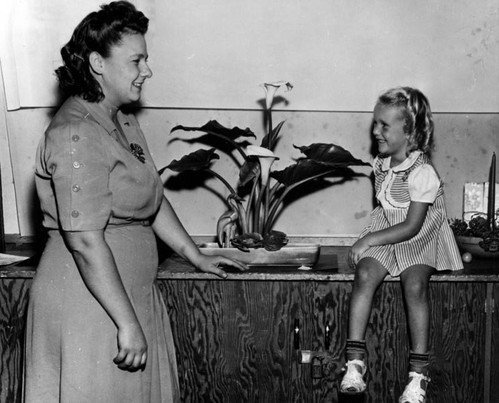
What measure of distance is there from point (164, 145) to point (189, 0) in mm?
758

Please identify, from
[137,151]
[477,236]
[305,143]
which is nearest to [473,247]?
[477,236]

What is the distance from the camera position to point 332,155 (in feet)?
10.6

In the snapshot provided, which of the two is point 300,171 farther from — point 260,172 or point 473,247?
point 473,247

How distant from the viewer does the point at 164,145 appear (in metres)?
3.80

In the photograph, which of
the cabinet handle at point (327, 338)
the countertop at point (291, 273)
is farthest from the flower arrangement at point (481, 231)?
the cabinet handle at point (327, 338)

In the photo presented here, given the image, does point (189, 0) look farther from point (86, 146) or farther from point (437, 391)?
point (437, 391)

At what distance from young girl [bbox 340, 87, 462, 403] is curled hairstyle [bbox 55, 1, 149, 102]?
4.41 feet

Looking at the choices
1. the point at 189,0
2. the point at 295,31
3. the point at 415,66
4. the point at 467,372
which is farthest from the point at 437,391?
the point at 189,0

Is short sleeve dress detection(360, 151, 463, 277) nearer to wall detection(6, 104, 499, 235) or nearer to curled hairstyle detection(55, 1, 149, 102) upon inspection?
wall detection(6, 104, 499, 235)

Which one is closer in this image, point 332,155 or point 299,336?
point 299,336

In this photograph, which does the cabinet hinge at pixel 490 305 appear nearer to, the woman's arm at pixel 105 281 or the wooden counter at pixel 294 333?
the wooden counter at pixel 294 333

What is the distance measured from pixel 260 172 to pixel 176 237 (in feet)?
2.56

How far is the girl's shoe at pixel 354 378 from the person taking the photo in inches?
113

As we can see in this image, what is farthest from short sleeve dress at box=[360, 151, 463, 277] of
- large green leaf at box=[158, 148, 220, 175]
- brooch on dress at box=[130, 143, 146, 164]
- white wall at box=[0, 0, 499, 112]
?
brooch on dress at box=[130, 143, 146, 164]
